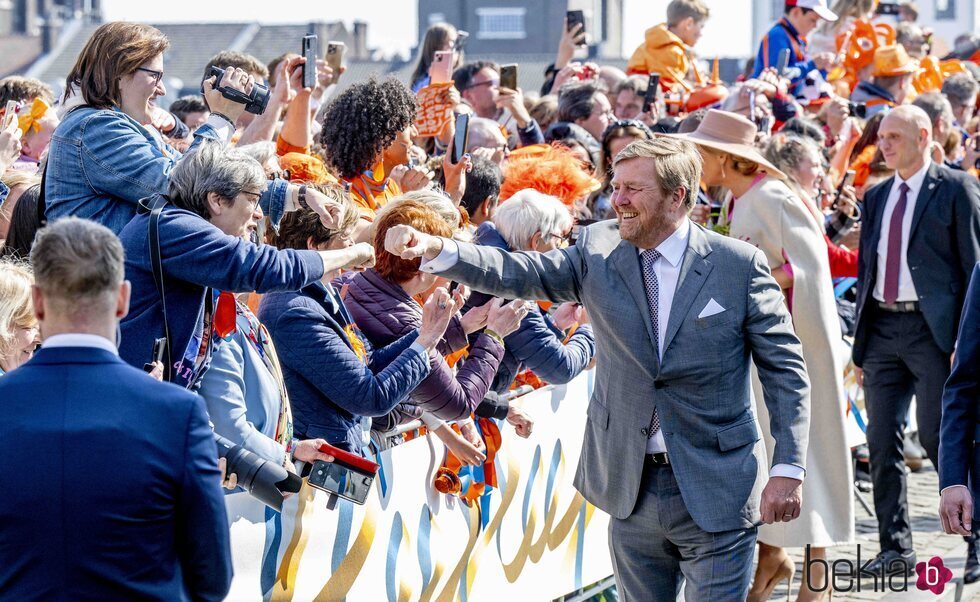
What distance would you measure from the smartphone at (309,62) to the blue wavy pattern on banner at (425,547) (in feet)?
6.91

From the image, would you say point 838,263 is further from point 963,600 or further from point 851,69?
point 851,69

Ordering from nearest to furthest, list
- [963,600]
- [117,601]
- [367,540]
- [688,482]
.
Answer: [117,601], [688,482], [367,540], [963,600]

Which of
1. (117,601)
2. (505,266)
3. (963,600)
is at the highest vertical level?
(505,266)

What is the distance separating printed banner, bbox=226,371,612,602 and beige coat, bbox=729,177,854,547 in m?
0.93

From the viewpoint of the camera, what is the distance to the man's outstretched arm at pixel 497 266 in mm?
4066

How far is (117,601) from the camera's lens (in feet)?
8.86

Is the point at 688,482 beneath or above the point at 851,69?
beneath

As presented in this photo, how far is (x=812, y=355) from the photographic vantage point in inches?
243

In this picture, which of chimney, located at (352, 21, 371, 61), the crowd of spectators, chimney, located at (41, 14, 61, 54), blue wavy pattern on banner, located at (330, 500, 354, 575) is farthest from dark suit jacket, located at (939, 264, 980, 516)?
chimney, located at (41, 14, 61, 54)

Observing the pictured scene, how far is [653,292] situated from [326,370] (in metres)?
1.15

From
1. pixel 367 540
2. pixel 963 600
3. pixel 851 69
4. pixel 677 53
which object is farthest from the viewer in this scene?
pixel 851 69

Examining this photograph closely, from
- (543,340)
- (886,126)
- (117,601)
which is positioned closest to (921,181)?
(886,126)

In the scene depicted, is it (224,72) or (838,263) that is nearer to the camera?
(224,72)

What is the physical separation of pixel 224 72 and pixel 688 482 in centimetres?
234
